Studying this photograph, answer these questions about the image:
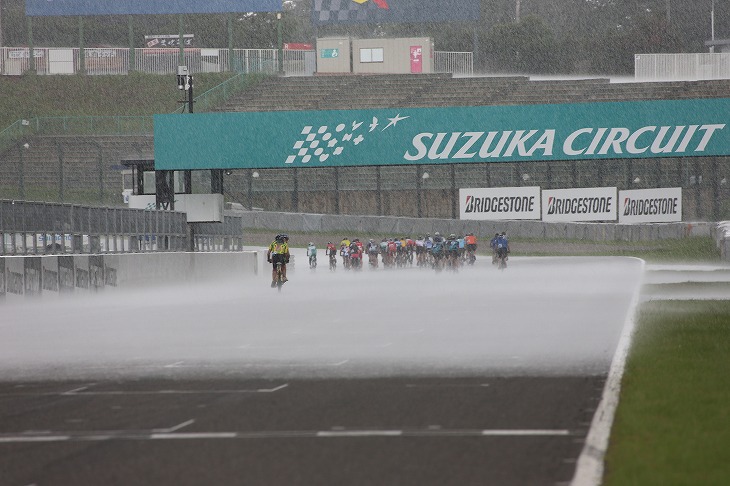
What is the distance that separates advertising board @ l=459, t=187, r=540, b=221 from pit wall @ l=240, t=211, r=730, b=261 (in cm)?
69

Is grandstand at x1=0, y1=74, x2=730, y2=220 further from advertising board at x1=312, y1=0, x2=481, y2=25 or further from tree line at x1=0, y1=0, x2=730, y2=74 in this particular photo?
tree line at x1=0, y1=0, x2=730, y2=74

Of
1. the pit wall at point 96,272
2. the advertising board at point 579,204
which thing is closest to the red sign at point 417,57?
the advertising board at point 579,204

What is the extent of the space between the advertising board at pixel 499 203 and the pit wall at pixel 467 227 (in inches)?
27.2

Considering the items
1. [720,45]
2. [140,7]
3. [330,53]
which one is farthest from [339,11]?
[720,45]

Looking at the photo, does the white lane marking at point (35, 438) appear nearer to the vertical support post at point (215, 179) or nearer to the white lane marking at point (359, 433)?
the white lane marking at point (359, 433)

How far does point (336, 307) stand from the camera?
24.2 metres

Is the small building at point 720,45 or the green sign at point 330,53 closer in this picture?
the green sign at point 330,53

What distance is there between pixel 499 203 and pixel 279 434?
180 feet

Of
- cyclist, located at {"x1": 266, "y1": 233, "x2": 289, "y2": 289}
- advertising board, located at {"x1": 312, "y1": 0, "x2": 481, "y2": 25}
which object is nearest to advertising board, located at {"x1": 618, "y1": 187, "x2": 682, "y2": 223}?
advertising board, located at {"x1": 312, "y1": 0, "x2": 481, "y2": 25}

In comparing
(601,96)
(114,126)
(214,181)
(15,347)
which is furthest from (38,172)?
(15,347)

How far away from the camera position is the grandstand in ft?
217

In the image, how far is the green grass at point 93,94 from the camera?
259ft

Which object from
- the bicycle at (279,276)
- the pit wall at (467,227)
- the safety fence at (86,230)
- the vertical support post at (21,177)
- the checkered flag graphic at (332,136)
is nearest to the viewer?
the safety fence at (86,230)

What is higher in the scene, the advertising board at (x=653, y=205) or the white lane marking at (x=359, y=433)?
the advertising board at (x=653, y=205)
